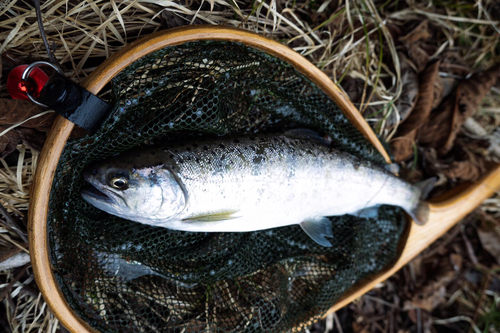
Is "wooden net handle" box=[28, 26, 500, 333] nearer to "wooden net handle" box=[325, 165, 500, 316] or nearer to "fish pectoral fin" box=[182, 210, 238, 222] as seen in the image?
"fish pectoral fin" box=[182, 210, 238, 222]

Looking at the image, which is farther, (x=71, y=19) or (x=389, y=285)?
(x=389, y=285)

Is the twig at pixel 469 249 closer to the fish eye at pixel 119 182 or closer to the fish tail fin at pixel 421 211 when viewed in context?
the fish tail fin at pixel 421 211

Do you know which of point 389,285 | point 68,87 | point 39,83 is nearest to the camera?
point 68,87

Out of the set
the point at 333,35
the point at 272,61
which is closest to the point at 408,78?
the point at 333,35

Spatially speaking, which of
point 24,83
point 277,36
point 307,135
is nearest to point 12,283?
point 24,83

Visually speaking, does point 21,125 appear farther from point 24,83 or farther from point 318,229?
point 318,229

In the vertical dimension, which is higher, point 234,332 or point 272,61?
point 272,61

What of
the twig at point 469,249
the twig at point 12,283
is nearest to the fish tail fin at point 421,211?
the twig at point 469,249

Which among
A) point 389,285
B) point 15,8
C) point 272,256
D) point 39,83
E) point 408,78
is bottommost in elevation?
point 389,285

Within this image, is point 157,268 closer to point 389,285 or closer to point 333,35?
point 333,35
